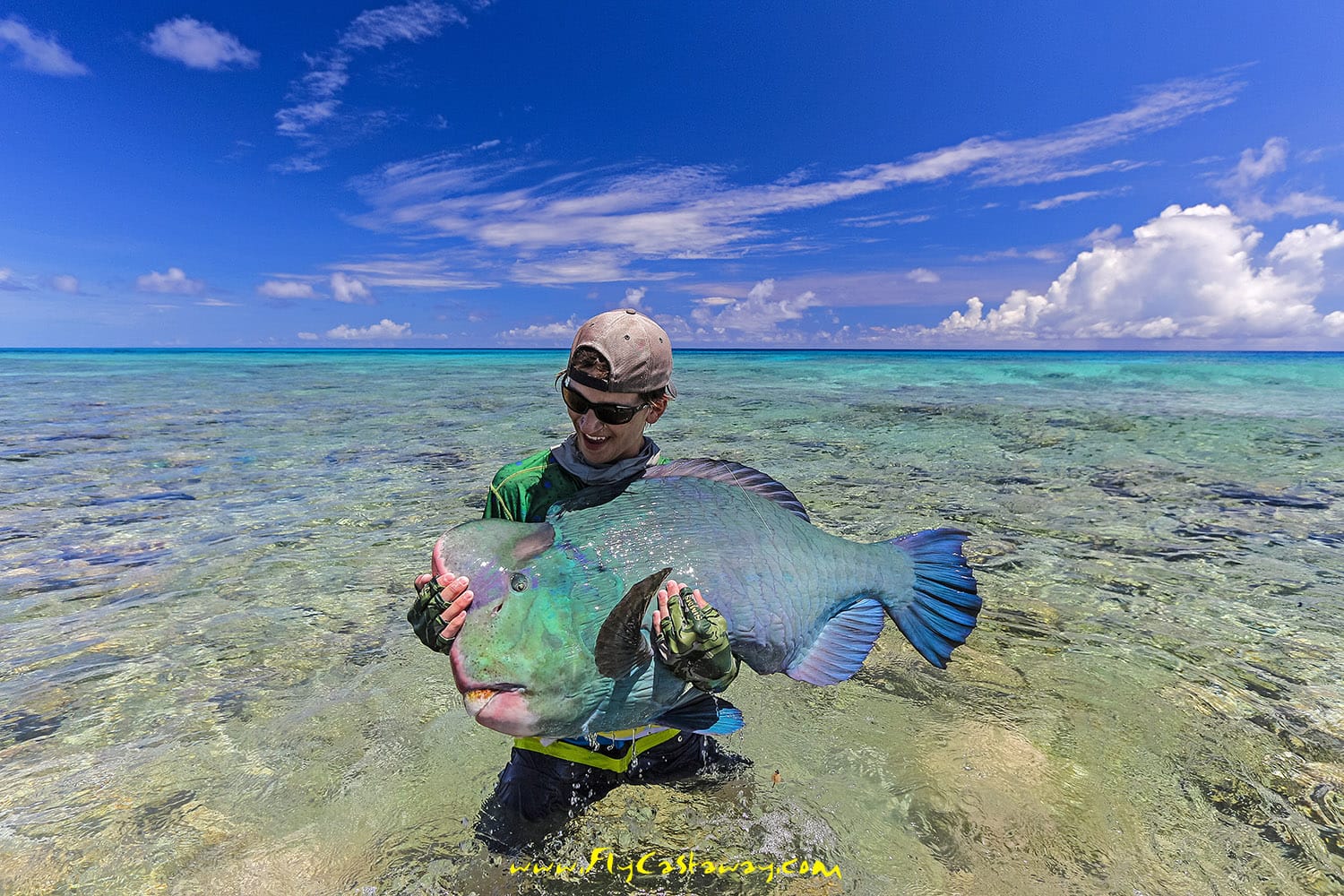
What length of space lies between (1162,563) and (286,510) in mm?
8245

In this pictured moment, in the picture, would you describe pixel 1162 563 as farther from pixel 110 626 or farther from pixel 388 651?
pixel 110 626

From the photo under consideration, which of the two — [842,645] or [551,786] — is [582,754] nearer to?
[551,786]

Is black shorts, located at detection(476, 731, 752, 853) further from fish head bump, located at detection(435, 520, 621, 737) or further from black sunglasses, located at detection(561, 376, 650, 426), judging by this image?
black sunglasses, located at detection(561, 376, 650, 426)

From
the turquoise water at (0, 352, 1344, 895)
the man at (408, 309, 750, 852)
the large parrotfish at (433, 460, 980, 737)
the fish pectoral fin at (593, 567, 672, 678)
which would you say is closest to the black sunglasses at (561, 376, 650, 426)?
the man at (408, 309, 750, 852)

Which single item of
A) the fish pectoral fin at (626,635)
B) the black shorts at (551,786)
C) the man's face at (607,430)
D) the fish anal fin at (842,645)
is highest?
the man's face at (607,430)

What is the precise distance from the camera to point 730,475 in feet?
7.70

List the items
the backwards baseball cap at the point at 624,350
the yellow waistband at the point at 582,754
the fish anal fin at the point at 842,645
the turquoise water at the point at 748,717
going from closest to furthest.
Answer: the backwards baseball cap at the point at 624,350 < the fish anal fin at the point at 842,645 < the yellow waistband at the point at 582,754 < the turquoise water at the point at 748,717

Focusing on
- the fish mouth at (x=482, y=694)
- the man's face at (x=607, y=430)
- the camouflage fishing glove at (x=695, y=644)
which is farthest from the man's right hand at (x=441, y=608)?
the man's face at (x=607, y=430)

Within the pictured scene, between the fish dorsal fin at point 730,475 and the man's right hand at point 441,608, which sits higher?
the fish dorsal fin at point 730,475

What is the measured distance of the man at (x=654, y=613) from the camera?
1657mm

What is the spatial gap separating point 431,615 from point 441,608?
29 mm

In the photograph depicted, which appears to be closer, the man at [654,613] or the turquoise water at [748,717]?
the man at [654,613]

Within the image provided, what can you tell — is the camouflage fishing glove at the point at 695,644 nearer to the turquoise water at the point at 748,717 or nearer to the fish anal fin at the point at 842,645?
the fish anal fin at the point at 842,645

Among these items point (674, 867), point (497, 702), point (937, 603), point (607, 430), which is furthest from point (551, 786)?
point (937, 603)
